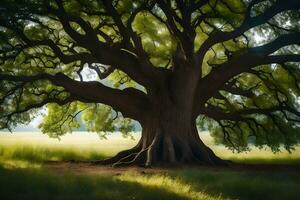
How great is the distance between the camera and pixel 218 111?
24578 millimetres

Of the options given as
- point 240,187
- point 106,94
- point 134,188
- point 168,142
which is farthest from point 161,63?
point 134,188

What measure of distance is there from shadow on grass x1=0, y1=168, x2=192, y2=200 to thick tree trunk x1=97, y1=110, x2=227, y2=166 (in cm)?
739

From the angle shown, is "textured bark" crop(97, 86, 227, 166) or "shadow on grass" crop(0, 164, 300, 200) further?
"textured bark" crop(97, 86, 227, 166)

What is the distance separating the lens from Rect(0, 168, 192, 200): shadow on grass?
9.85 meters

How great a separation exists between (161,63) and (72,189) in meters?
15.5

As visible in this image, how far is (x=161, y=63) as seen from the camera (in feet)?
82.8

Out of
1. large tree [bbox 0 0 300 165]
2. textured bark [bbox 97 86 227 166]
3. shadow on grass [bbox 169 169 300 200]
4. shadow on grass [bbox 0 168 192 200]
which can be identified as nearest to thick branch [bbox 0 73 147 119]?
large tree [bbox 0 0 300 165]

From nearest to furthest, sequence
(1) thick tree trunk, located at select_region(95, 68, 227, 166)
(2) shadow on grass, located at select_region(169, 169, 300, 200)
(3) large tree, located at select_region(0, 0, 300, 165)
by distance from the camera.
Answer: (2) shadow on grass, located at select_region(169, 169, 300, 200), (3) large tree, located at select_region(0, 0, 300, 165), (1) thick tree trunk, located at select_region(95, 68, 227, 166)

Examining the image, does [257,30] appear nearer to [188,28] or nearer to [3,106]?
[188,28]

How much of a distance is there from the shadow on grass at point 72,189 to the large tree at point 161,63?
20.9 ft

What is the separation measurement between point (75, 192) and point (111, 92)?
35.1 ft

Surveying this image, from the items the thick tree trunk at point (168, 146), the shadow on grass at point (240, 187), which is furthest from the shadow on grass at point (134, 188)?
the thick tree trunk at point (168, 146)

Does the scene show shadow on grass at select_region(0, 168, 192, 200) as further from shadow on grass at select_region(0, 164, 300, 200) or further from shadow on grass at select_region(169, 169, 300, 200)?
shadow on grass at select_region(169, 169, 300, 200)

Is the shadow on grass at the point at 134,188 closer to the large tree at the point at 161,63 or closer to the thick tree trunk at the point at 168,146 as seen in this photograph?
the thick tree trunk at the point at 168,146
